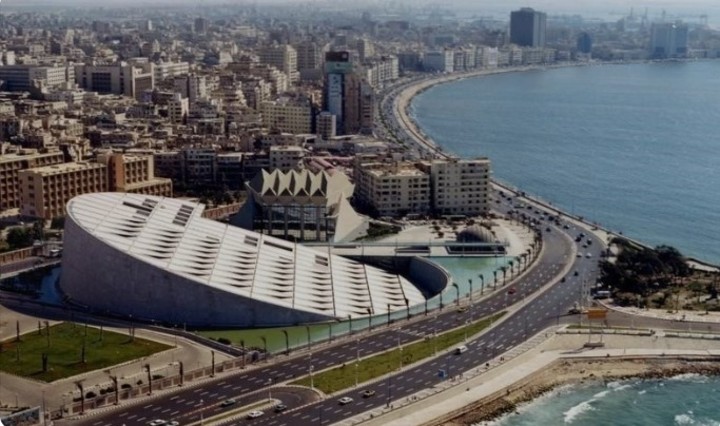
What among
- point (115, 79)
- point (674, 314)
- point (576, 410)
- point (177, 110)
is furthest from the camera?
point (115, 79)

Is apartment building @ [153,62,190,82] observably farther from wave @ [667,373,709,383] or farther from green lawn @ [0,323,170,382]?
wave @ [667,373,709,383]

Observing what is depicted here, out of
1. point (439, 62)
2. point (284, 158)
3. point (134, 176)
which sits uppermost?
point (439, 62)

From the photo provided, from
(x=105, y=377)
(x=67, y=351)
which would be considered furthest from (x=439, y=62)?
(x=105, y=377)

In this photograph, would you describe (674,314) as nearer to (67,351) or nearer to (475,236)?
(475,236)

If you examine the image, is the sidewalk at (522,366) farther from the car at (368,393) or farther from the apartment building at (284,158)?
the apartment building at (284,158)

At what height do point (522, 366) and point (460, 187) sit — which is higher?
point (460, 187)
